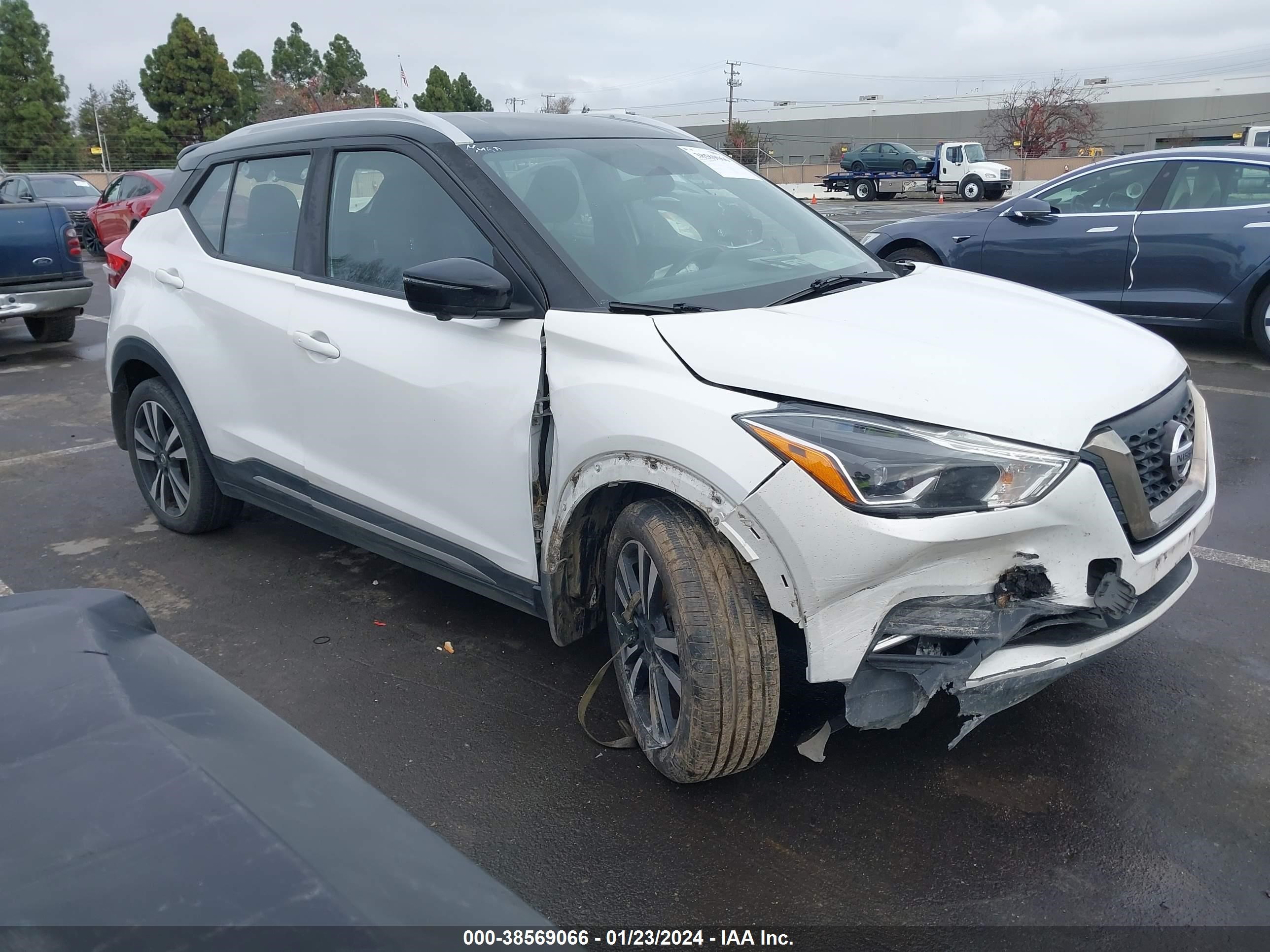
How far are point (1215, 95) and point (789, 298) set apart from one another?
78.5m

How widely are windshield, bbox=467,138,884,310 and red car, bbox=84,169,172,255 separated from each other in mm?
14848

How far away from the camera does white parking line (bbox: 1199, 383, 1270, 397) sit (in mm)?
7055

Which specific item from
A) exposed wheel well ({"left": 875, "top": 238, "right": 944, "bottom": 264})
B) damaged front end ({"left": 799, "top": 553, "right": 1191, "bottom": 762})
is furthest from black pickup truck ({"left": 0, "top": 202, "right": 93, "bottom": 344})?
damaged front end ({"left": 799, "top": 553, "right": 1191, "bottom": 762})

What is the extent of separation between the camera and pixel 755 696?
266cm

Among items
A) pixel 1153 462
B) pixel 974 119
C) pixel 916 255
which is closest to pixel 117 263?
pixel 1153 462

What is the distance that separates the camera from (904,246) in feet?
29.6

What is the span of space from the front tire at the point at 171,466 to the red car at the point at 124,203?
13.0m

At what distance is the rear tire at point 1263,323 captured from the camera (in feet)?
25.3

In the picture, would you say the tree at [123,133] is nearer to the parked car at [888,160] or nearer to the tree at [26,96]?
the tree at [26,96]

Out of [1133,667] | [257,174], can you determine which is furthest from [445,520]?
[1133,667]

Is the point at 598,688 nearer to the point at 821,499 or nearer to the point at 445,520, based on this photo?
the point at 445,520

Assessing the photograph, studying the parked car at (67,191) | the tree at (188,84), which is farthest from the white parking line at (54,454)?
the tree at (188,84)

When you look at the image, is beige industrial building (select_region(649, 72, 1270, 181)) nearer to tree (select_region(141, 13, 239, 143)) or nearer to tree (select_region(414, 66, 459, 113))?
tree (select_region(414, 66, 459, 113))

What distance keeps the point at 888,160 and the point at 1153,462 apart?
1535 inches
